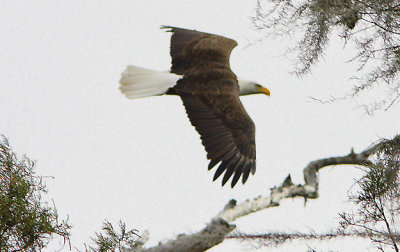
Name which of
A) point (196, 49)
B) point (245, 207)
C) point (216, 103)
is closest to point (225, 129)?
point (216, 103)

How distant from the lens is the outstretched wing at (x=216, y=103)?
176 inches

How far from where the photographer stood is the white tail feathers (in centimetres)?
487

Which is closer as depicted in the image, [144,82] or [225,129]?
[225,129]

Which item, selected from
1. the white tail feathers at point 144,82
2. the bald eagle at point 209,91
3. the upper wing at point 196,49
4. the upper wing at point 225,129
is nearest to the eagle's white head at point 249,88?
the bald eagle at point 209,91

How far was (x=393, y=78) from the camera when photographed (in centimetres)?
489

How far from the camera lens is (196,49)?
5.02m

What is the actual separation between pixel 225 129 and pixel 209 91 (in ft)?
1.18

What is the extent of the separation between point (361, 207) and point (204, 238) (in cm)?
175

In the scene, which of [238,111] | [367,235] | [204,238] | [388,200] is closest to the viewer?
[204,238]

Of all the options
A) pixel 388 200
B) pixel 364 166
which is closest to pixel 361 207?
pixel 388 200

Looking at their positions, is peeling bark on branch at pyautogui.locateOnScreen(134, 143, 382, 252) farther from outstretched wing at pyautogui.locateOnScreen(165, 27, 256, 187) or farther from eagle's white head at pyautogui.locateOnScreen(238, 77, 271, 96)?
eagle's white head at pyautogui.locateOnScreen(238, 77, 271, 96)

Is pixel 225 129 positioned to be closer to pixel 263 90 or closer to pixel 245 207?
pixel 263 90

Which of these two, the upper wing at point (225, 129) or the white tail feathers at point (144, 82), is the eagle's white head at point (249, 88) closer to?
the upper wing at point (225, 129)

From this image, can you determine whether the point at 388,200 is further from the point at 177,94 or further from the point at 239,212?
the point at 177,94
